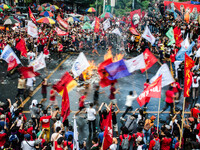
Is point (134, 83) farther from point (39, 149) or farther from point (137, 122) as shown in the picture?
point (39, 149)

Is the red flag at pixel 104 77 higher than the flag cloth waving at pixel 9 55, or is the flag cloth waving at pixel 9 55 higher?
the flag cloth waving at pixel 9 55

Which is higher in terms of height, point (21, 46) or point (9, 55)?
point (21, 46)

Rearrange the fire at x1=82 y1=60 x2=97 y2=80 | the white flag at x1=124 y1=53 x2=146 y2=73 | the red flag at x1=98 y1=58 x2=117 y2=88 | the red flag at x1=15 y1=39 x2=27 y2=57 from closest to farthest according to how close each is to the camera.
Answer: the red flag at x1=98 y1=58 x2=117 y2=88
the white flag at x1=124 y1=53 x2=146 y2=73
the fire at x1=82 y1=60 x2=97 y2=80
the red flag at x1=15 y1=39 x2=27 y2=57

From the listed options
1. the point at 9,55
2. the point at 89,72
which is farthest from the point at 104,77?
the point at 89,72

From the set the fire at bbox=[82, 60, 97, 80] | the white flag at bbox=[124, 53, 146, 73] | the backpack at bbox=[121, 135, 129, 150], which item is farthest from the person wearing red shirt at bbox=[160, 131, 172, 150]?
the fire at bbox=[82, 60, 97, 80]

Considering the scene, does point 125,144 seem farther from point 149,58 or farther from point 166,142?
point 149,58

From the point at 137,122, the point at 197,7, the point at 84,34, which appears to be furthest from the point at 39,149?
the point at 197,7

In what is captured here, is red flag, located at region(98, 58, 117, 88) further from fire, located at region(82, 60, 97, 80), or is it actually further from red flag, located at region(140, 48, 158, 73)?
fire, located at region(82, 60, 97, 80)

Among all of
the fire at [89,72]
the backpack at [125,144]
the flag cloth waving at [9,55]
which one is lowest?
the backpack at [125,144]

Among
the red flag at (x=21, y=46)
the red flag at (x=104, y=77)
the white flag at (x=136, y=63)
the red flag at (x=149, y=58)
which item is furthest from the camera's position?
the red flag at (x=21, y=46)

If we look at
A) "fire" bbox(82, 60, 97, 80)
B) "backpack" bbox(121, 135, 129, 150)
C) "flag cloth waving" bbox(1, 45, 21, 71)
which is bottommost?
"backpack" bbox(121, 135, 129, 150)

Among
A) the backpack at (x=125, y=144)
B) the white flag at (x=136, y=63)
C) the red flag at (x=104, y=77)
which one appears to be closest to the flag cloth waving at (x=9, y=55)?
the red flag at (x=104, y=77)

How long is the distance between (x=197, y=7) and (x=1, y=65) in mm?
21370

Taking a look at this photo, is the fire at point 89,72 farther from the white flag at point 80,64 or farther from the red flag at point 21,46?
the red flag at point 21,46
